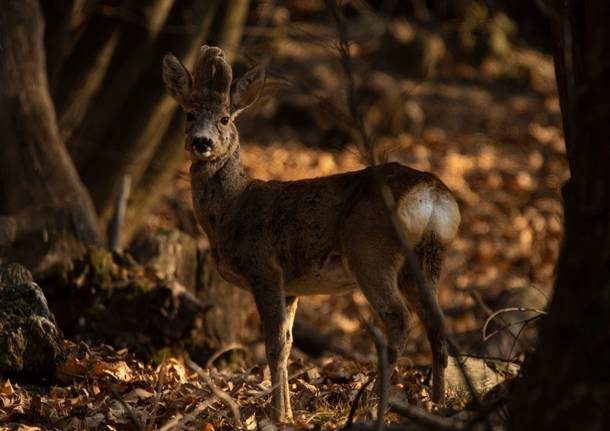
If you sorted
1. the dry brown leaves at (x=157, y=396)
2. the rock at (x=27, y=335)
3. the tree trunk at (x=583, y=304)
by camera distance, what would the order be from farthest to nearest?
1. the rock at (x=27, y=335)
2. the dry brown leaves at (x=157, y=396)
3. the tree trunk at (x=583, y=304)

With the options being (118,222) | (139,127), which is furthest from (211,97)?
(139,127)

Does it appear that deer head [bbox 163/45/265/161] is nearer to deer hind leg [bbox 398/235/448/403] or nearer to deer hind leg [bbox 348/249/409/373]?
deer hind leg [bbox 348/249/409/373]

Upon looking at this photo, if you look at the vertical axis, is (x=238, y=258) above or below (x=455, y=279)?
above

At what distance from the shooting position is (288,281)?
6.23 metres

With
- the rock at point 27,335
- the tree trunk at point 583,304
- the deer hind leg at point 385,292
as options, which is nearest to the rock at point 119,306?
the rock at point 27,335

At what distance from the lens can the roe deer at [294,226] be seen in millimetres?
5828

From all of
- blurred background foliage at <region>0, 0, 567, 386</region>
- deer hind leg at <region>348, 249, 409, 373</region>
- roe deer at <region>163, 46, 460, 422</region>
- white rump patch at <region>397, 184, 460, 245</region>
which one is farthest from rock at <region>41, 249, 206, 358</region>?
white rump patch at <region>397, 184, 460, 245</region>

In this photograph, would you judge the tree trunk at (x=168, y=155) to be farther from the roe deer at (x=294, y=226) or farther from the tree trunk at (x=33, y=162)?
the roe deer at (x=294, y=226)

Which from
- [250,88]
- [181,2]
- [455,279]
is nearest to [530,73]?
[455,279]

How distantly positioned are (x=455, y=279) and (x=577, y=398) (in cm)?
1051

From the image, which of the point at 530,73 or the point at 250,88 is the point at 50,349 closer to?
the point at 250,88

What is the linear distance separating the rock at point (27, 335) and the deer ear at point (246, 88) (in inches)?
70.0

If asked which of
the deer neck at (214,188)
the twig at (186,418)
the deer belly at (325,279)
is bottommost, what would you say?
the twig at (186,418)

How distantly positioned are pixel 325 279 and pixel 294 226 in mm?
361
